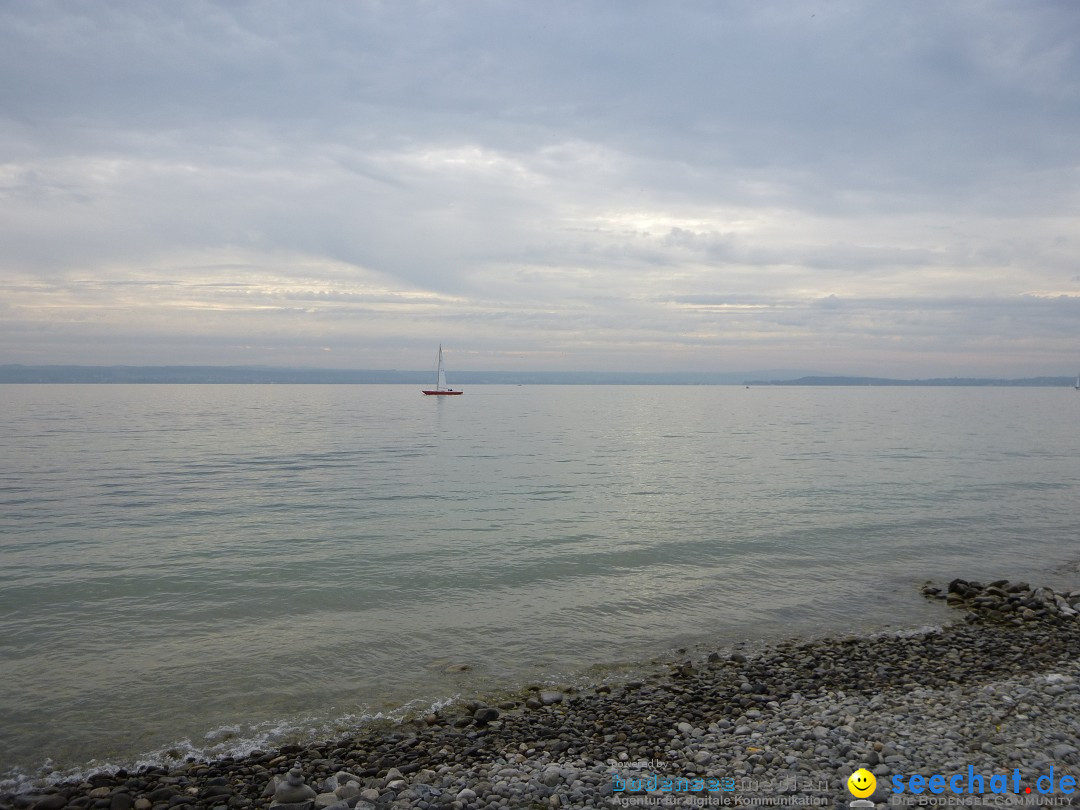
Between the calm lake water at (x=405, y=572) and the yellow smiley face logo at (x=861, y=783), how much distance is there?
16.9 feet

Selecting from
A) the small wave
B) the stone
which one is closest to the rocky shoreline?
the stone

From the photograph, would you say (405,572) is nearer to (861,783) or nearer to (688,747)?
(688,747)

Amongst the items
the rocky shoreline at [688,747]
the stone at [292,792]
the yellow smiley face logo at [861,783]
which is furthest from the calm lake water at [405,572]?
the yellow smiley face logo at [861,783]

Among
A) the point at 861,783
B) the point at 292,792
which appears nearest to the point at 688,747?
the point at 861,783

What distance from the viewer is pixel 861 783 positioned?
23.9 ft

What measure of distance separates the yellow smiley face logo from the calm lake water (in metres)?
5.14

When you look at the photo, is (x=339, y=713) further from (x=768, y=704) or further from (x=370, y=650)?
(x=768, y=704)

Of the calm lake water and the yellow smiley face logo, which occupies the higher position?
the yellow smiley face logo

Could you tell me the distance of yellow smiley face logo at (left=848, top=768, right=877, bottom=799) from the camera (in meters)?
7.12

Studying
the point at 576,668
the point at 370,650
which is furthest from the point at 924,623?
the point at 370,650

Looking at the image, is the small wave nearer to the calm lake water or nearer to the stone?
the calm lake water

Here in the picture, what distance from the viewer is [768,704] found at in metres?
10.0

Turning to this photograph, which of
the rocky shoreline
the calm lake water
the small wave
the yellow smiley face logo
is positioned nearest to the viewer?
the yellow smiley face logo

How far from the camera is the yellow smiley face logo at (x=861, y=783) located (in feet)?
23.4
